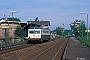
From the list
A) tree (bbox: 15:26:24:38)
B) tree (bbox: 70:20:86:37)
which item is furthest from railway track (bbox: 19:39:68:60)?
tree (bbox: 70:20:86:37)

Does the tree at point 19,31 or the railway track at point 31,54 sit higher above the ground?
the tree at point 19,31

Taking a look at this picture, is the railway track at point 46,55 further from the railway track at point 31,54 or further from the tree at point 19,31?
the tree at point 19,31

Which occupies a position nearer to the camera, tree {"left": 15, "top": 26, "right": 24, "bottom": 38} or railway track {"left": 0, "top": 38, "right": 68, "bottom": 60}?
railway track {"left": 0, "top": 38, "right": 68, "bottom": 60}

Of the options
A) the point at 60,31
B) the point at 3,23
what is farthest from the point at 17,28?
the point at 60,31

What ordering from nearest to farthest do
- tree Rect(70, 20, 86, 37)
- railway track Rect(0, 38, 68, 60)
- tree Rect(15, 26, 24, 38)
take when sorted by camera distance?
railway track Rect(0, 38, 68, 60)
tree Rect(15, 26, 24, 38)
tree Rect(70, 20, 86, 37)

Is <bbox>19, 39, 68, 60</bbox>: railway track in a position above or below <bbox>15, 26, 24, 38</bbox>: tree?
below

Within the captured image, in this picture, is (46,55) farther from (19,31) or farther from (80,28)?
(80,28)

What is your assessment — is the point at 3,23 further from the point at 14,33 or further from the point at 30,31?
the point at 30,31

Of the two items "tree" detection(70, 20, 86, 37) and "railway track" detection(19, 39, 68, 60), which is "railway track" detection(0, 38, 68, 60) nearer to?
"railway track" detection(19, 39, 68, 60)

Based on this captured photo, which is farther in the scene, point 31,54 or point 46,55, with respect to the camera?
point 31,54

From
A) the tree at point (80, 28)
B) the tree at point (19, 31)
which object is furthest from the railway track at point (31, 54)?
the tree at point (80, 28)

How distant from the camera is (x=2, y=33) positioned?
52.9 metres

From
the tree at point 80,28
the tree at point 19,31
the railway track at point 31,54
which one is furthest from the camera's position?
the tree at point 80,28

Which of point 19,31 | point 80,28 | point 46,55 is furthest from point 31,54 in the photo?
point 80,28
